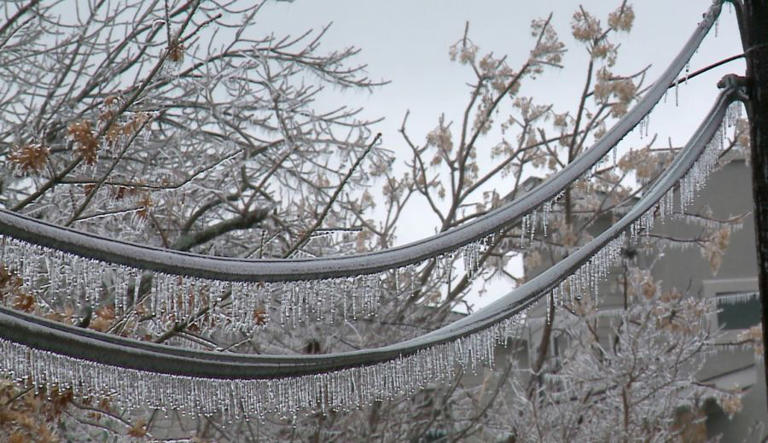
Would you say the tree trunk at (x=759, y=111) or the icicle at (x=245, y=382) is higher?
the tree trunk at (x=759, y=111)

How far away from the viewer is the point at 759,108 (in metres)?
3.44

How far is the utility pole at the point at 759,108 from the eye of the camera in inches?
130

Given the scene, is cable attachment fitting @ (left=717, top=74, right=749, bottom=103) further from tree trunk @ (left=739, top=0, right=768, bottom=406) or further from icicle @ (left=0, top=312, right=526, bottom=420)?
icicle @ (left=0, top=312, right=526, bottom=420)

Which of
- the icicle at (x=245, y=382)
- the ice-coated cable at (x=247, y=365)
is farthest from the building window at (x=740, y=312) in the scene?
the icicle at (x=245, y=382)

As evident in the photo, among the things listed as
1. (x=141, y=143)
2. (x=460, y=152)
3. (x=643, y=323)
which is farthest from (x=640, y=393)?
(x=141, y=143)

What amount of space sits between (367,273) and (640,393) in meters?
6.82

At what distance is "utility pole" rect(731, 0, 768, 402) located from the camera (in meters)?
3.31

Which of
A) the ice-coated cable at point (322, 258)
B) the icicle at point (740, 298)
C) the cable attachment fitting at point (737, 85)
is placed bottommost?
the icicle at point (740, 298)

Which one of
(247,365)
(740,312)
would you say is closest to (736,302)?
(740,312)

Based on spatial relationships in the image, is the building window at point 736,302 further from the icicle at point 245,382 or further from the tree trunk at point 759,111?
the icicle at point 245,382

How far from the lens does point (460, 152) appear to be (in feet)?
27.2

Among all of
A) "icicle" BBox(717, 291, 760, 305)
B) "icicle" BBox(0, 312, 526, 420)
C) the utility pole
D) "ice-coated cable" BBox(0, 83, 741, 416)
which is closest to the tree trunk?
the utility pole

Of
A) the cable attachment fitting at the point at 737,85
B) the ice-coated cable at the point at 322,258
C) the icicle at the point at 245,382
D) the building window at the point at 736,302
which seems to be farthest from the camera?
the building window at the point at 736,302

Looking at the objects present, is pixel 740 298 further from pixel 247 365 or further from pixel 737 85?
pixel 247 365
